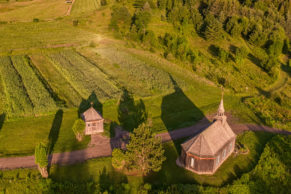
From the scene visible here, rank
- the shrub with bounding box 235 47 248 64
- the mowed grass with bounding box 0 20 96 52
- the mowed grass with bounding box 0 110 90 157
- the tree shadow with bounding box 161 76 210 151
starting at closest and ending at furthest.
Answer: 1. the mowed grass with bounding box 0 110 90 157
2. the tree shadow with bounding box 161 76 210 151
3. the shrub with bounding box 235 47 248 64
4. the mowed grass with bounding box 0 20 96 52

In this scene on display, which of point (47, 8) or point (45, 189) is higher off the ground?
point (47, 8)

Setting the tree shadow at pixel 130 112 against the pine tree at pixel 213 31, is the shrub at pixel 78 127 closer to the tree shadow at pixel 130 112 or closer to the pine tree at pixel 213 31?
the tree shadow at pixel 130 112

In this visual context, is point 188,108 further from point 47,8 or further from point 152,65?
point 47,8

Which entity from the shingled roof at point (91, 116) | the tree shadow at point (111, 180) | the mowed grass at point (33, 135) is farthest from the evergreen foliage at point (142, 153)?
the shingled roof at point (91, 116)

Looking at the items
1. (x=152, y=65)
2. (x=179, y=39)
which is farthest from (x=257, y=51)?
(x=152, y=65)

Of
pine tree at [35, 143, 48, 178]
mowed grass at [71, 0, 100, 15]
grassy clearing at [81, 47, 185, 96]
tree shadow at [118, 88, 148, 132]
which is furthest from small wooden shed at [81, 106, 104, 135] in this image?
mowed grass at [71, 0, 100, 15]

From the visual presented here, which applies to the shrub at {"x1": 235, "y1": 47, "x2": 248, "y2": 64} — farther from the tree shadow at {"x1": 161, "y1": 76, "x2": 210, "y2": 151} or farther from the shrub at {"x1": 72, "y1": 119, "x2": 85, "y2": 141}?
the shrub at {"x1": 72, "y1": 119, "x2": 85, "y2": 141}
